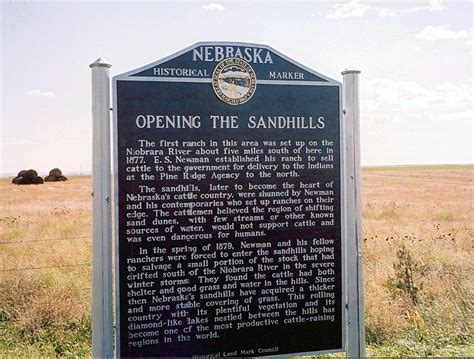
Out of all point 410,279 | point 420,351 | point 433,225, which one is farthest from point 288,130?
point 433,225

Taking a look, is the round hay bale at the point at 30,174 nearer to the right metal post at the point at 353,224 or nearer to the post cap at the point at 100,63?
the post cap at the point at 100,63

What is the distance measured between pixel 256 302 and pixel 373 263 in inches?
193

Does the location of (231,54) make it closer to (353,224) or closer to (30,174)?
(353,224)

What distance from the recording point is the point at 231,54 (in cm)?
436

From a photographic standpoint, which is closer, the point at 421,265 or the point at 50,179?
the point at 421,265

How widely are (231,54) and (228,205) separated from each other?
1272mm

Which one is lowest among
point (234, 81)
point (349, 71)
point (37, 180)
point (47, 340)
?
point (47, 340)

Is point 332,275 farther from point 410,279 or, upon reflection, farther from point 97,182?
point 410,279

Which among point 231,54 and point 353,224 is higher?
point 231,54

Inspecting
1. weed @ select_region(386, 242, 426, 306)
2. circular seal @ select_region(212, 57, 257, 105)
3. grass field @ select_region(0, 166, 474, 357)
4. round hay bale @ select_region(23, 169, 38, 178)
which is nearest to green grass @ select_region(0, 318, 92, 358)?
grass field @ select_region(0, 166, 474, 357)

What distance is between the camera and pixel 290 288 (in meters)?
4.50

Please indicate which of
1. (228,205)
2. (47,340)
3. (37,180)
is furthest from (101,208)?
(37,180)

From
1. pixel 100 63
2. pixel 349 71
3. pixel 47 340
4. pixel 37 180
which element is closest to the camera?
pixel 100 63

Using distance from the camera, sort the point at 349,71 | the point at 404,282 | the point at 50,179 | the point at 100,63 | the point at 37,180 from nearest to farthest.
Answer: the point at 100,63, the point at 349,71, the point at 404,282, the point at 37,180, the point at 50,179
